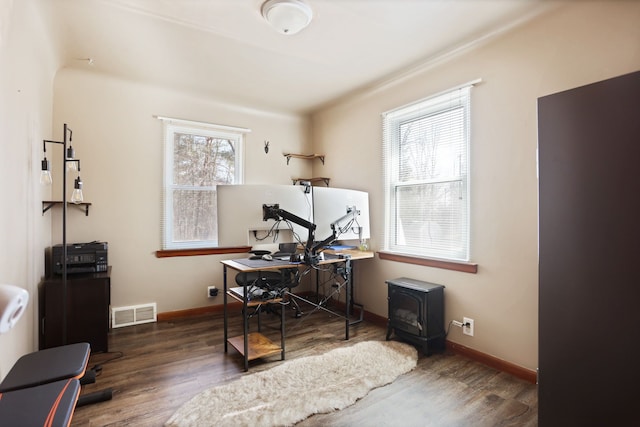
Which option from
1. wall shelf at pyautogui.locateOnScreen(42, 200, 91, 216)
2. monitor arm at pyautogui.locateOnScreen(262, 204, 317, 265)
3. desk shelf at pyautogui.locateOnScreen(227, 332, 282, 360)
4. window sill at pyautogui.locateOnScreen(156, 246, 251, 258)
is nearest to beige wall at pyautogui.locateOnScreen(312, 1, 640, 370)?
monitor arm at pyautogui.locateOnScreen(262, 204, 317, 265)

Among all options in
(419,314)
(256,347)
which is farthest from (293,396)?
(419,314)

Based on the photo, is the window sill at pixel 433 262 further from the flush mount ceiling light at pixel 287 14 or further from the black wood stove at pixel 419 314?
the flush mount ceiling light at pixel 287 14

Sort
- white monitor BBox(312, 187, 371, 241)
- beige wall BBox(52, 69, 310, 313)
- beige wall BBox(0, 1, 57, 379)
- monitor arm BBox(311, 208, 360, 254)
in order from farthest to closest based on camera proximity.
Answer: beige wall BBox(52, 69, 310, 313)
monitor arm BBox(311, 208, 360, 254)
white monitor BBox(312, 187, 371, 241)
beige wall BBox(0, 1, 57, 379)

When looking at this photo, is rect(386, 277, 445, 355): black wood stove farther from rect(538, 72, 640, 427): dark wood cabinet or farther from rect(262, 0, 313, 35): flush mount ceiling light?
rect(262, 0, 313, 35): flush mount ceiling light

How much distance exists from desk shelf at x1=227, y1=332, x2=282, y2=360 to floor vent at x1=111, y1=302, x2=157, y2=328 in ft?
4.06

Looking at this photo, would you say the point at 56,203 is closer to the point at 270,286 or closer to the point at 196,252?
the point at 196,252

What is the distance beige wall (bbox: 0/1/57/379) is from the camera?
1697 mm

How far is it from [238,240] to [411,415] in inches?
61.5

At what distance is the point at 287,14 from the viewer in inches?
87.2

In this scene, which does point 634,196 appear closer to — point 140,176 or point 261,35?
point 261,35

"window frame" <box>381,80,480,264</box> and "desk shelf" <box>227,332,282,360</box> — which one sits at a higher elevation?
"window frame" <box>381,80,480,264</box>

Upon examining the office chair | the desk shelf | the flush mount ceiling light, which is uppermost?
the flush mount ceiling light

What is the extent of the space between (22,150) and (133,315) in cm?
211

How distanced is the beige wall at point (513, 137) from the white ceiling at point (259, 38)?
207mm
